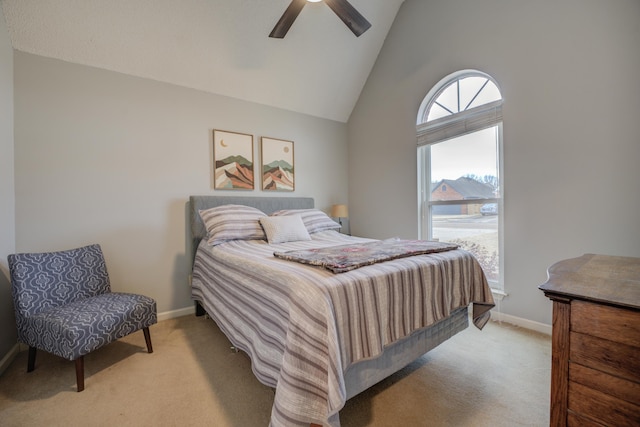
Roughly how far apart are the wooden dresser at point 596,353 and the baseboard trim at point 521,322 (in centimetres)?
173

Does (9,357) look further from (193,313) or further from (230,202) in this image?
(230,202)

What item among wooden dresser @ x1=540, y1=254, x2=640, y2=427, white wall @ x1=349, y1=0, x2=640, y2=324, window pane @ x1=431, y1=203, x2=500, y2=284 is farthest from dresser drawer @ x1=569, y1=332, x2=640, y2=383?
window pane @ x1=431, y1=203, x2=500, y2=284

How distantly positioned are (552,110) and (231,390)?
3.20 m

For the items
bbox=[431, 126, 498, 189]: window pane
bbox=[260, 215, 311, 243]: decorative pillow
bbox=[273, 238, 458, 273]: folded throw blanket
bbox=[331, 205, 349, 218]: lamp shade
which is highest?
A: bbox=[431, 126, 498, 189]: window pane

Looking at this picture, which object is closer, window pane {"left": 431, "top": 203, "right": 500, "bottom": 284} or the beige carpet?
the beige carpet

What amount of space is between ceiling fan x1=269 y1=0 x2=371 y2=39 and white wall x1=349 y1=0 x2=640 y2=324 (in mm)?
1324

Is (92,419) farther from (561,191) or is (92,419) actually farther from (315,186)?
(561,191)

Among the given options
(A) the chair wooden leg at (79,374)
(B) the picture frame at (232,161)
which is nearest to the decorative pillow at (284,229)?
(B) the picture frame at (232,161)

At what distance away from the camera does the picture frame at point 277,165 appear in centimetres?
336

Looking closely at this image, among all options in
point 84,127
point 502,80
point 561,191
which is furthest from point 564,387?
point 84,127

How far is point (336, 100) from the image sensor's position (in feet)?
12.6

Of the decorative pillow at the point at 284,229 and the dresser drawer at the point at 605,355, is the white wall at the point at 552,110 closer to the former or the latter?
the dresser drawer at the point at 605,355

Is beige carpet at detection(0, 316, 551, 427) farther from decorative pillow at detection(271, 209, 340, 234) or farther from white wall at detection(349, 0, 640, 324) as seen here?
decorative pillow at detection(271, 209, 340, 234)

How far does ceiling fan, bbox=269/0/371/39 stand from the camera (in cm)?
191
